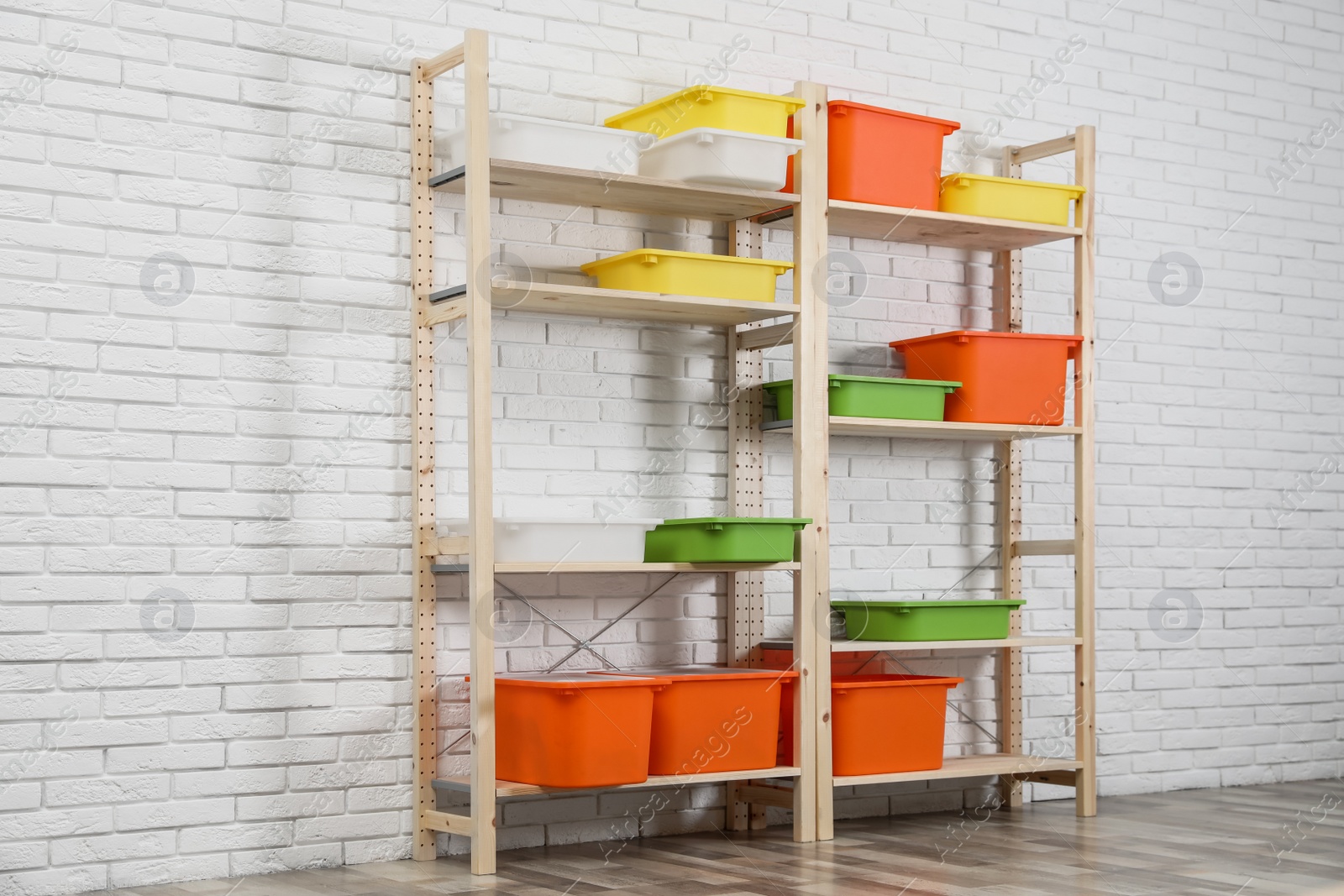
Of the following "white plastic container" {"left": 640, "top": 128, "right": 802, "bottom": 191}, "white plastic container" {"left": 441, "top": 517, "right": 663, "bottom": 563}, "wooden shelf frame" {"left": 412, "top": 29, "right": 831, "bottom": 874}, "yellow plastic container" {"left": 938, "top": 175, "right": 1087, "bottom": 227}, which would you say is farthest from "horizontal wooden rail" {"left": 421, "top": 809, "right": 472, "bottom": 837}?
"yellow plastic container" {"left": 938, "top": 175, "right": 1087, "bottom": 227}

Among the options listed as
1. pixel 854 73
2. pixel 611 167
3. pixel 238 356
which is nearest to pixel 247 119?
pixel 238 356

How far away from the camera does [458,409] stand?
3.53 m

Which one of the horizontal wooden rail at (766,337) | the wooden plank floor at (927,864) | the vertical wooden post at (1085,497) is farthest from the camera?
the vertical wooden post at (1085,497)

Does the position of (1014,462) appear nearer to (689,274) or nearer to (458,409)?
(689,274)

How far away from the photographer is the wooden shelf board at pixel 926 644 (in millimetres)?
3705

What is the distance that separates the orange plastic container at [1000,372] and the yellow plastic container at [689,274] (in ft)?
2.00

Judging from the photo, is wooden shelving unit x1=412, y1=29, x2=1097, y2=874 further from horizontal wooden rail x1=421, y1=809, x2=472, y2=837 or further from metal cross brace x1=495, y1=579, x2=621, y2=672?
metal cross brace x1=495, y1=579, x2=621, y2=672

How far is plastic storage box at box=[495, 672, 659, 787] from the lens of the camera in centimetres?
316

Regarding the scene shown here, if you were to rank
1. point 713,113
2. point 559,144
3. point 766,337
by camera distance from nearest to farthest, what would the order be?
point 559,144, point 713,113, point 766,337

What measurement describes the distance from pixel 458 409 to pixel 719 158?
33.8 inches

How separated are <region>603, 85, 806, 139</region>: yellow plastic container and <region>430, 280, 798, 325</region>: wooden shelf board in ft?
1.36

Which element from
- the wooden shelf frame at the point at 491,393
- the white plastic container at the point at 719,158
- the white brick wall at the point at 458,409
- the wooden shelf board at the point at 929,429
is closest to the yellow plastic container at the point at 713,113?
the white plastic container at the point at 719,158

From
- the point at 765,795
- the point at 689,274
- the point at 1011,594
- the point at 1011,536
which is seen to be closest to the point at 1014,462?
the point at 1011,536

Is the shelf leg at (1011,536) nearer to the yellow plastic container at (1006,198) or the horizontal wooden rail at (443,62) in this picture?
the yellow plastic container at (1006,198)
